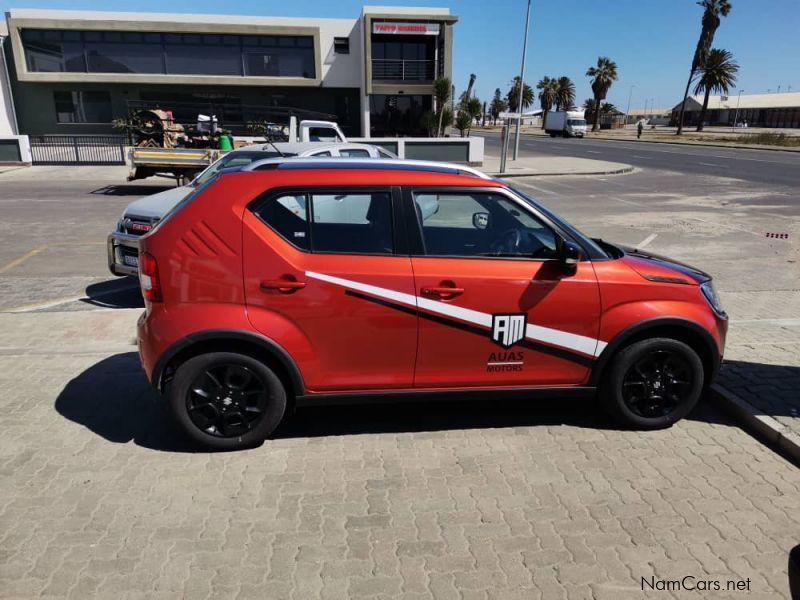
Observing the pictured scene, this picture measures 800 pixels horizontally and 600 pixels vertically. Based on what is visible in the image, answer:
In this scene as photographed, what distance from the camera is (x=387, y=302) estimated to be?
3.77 m

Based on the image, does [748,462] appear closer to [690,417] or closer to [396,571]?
[690,417]

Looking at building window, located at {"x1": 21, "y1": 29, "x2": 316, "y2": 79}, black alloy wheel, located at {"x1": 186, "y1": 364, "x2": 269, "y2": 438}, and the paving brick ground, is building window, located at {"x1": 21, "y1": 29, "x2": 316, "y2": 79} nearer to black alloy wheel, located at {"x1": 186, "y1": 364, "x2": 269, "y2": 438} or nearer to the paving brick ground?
the paving brick ground

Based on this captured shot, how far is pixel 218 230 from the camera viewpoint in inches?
145

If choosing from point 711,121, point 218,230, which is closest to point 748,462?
point 218,230

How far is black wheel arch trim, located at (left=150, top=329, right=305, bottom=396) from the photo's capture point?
3.67 meters

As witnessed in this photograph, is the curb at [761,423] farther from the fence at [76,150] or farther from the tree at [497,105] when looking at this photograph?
the tree at [497,105]

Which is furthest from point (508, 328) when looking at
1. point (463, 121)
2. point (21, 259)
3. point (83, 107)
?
point (83, 107)

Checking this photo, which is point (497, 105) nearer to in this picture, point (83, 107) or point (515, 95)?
point (515, 95)

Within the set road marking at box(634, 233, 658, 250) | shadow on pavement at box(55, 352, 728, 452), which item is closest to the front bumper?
shadow on pavement at box(55, 352, 728, 452)

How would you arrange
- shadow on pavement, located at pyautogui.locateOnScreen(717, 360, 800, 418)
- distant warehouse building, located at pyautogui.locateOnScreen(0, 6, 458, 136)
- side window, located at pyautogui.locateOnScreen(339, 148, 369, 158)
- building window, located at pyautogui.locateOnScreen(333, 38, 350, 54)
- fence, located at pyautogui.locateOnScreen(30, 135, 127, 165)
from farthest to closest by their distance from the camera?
building window, located at pyautogui.locateOnScreen(333, 38, 350, 54) < distant warehouse building, located at pyautogui.locateOnScreen(0, 6, 458, 136) < fence, located at pyautogui.locateOnScreen(30, 135, 127, 165) < side window, located at pyautogui.locateOnScreen(339, 148, 369, 158) < shadow on pavement, located at pyautogui.locateOnScreen(717, 360, 800, 418)

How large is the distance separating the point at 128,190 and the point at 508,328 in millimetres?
18178

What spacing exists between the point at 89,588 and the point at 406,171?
286 cm

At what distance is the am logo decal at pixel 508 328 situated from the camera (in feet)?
12.8

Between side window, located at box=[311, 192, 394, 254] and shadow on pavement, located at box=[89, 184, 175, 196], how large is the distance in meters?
16.3
